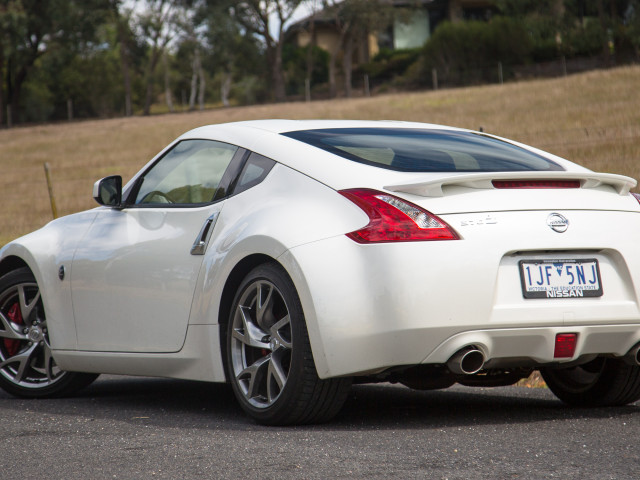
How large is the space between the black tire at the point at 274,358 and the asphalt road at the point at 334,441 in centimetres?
10

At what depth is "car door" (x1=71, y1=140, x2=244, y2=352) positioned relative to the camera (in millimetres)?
4840

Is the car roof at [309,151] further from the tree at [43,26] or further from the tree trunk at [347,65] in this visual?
the tree trunk at [347,65]

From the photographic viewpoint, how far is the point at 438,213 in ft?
13.3

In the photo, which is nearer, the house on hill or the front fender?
the front fender

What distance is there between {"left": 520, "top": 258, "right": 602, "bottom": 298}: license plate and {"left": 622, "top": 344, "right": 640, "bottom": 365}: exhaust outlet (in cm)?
34

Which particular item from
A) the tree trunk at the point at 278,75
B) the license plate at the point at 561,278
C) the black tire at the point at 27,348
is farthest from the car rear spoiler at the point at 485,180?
the tree trunk at the point at 278,75

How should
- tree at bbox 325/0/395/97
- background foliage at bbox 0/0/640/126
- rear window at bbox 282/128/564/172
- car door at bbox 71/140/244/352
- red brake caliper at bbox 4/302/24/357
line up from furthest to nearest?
tree at bbox 325/0/395/97 < background foliage at bbox 0/0/640/126 < red brake caliper at bbox 4/302/24/357 < car door at bbox 71/140/244/352 < rear window at bbox 282/128/564/172

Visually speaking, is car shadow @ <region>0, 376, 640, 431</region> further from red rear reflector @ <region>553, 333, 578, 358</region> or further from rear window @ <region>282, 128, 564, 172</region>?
Answer: rear window @ <region>282, 128, 564, 172</region>

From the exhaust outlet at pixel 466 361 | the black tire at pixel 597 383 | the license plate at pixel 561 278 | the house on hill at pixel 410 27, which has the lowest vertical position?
the black tire at pixel 597 383

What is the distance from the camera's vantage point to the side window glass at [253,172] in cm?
468

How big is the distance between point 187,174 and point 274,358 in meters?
1.32

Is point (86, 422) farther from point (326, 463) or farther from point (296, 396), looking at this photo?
point (326, 463)

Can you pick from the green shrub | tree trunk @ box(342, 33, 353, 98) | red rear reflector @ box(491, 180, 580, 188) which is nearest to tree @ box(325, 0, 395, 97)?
tree trunk @ box(342, 33, 353, 98)

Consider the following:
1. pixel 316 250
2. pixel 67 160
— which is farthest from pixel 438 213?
pixel 67 160
